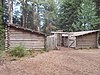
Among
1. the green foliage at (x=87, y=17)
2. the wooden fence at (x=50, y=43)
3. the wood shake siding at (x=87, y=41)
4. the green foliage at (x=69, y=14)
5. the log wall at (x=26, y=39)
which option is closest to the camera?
the log wall at (x=26, y=39)

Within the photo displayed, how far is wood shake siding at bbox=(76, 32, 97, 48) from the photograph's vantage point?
3113 centimetres

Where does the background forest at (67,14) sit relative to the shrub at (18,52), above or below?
above

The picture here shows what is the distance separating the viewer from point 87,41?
3155 centimetres

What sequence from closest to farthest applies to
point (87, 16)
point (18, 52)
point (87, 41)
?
point (18, 52), point (87, 41), point (87, 16)

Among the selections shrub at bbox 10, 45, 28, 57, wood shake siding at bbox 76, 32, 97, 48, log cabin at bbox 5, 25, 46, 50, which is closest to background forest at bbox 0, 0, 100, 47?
wood shake siding at bbox 76, 32, 97, 48

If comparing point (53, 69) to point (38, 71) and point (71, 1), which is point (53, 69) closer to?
point (38, 71)

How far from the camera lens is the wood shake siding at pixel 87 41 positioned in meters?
31.1

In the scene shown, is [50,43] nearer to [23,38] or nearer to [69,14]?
[23,38]

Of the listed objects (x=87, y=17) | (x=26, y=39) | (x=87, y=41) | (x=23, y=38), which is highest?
(x=87, y=17)

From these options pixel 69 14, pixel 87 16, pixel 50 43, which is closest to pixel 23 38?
pixel 50 43

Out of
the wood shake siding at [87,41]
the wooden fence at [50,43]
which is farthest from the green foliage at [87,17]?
the wooden fence at [50,43]

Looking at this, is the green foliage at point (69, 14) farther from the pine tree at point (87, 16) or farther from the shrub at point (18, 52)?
the shrub at point (18, 52)

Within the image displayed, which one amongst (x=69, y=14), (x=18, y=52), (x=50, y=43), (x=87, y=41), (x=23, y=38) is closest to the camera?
(x=18, y=52)

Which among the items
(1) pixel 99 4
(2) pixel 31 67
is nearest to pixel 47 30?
(1) pixel 99 4
